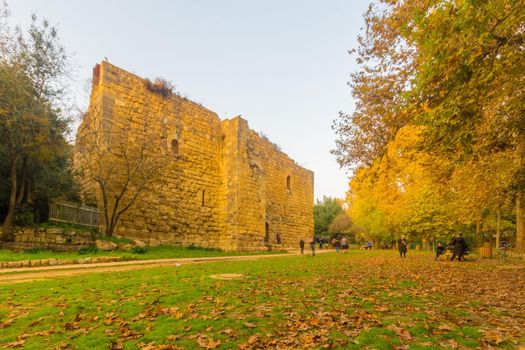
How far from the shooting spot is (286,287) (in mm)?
7285

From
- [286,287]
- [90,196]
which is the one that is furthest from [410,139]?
[90,196]

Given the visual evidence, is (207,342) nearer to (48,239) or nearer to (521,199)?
(48,239)

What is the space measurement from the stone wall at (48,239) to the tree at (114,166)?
1356 millimetres

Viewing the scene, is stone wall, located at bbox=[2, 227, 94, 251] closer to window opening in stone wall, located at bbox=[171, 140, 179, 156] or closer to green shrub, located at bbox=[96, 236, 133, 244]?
green shrub, located at bbox=[96, 236, 133, 244]

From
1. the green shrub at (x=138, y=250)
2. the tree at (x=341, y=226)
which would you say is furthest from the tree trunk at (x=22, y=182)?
the tree at (x=341, y=226)

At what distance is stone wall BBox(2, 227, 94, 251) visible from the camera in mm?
12328

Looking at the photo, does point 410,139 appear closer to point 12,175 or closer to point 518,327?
point 518,327

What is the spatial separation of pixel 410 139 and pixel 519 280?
7089mm

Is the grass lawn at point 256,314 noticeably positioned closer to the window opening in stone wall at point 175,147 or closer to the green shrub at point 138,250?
the green shrub at point 138,250

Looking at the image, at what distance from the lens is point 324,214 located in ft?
161

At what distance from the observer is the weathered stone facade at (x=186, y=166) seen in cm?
1614

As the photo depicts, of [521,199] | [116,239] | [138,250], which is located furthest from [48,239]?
[521,199]

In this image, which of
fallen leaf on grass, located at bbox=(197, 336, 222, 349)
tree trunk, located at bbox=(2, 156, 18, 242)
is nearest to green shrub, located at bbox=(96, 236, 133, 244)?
tree trunk, located at bbox=(2, 156, 18, 242)

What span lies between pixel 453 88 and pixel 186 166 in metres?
15.2
